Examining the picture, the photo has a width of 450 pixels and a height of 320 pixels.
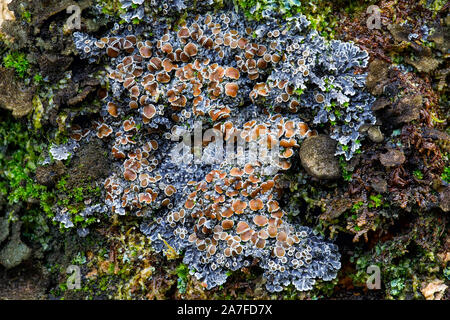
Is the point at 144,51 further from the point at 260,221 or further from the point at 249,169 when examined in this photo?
the point at 260,221

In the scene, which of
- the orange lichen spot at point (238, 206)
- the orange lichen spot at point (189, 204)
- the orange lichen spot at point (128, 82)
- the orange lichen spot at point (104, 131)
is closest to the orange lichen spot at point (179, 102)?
the orange lichen spot at point (128, 82)

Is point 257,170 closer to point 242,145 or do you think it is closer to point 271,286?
point 242,145

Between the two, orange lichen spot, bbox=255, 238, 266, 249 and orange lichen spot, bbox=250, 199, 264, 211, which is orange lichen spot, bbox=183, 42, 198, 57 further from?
orange lichen spot, bbox=255, 238, 266, 249

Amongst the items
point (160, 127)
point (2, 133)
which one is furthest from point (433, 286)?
point (2, 133)

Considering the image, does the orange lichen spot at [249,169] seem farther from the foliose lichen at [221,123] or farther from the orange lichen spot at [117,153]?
the orange lichen spot at [117,153]

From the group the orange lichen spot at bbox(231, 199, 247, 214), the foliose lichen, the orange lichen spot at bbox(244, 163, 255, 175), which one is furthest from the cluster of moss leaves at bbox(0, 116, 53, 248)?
the orange lichen spot at bbox(244, 163, 255, 175)

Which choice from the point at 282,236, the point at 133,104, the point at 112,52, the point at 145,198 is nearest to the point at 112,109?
the point at 133,104

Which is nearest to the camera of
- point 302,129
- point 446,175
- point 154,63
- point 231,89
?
point 446,175
